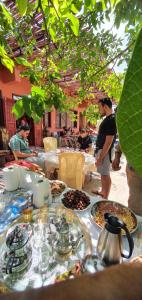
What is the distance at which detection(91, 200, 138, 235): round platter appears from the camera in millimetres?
997

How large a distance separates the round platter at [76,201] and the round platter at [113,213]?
0.08 m

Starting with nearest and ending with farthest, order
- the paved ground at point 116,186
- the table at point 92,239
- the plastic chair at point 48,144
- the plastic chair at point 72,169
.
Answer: the table at point 92,239 → the plastic chair at point 72,169 → the paved ground at point 116,186 → the plastic chair at point 48,144

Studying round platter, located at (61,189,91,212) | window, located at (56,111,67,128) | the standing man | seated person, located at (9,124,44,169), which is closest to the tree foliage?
the standing man

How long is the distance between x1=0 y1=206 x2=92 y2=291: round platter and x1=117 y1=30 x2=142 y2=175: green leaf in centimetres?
68

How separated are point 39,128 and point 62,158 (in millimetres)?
3774

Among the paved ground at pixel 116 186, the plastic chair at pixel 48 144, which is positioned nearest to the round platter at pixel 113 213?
the paved ground at pixel 116 186

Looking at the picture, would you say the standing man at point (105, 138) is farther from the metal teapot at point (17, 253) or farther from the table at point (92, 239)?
the metal teapot at point (17, 253)

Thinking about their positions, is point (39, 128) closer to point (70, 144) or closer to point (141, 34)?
point (70, 144)

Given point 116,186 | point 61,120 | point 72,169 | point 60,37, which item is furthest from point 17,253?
point 61,120

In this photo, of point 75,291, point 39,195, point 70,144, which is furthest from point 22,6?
point 70,144

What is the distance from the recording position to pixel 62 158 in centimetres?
237

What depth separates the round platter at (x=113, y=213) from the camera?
1.00 m

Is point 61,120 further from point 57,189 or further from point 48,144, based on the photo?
point 57,189

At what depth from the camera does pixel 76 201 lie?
122cm
